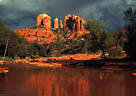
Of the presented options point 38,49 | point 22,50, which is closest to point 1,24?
point 22,50

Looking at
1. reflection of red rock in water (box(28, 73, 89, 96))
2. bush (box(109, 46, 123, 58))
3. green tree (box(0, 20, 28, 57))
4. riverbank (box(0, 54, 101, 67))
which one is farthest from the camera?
green tree (box(0, 20, 28, 57))

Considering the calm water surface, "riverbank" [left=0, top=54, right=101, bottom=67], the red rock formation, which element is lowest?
"riverbank" [left=0, top=54, right=101, bottom=67]

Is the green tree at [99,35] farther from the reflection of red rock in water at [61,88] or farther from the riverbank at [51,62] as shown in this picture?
the reflection of red rock in water at [61,88]

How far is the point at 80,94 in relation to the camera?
1038 cm

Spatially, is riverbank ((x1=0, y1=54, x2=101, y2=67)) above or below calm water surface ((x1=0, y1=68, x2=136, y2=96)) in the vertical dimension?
below

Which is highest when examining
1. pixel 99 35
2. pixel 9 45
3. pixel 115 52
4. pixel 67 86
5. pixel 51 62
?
pixel 99 35

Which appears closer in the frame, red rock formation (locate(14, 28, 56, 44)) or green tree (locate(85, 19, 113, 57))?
green tree (locate(85, 19, 113, 57))

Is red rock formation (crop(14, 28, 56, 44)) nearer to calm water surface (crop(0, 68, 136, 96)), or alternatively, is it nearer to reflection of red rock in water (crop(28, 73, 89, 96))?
calm water surface (crop(0, 68, 136, 96))

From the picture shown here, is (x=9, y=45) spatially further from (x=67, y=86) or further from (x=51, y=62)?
(x=67, y=86)

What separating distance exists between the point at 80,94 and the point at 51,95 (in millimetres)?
2223

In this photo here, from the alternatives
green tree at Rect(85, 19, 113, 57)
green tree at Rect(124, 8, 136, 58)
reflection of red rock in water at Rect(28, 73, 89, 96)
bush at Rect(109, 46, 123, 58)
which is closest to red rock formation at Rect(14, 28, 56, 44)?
bush at Rect(109, 46, 123, 58)

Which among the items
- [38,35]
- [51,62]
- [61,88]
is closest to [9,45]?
[51,62]

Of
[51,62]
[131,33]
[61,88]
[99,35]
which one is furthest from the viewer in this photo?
[51,62]

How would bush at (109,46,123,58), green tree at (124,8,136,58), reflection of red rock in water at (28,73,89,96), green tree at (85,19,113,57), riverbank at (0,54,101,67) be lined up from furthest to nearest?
bush at (109,46,123,58) → riverbank at (0,54,101,67) → green tree at (85,19,113,57) → green tree at (124,8,136,58) → reflection of red rock in water at (28,73,89,96)
